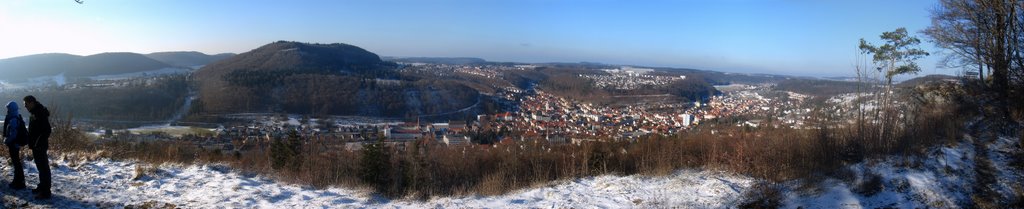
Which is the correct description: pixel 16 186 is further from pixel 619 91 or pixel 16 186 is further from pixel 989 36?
pixel 619 91

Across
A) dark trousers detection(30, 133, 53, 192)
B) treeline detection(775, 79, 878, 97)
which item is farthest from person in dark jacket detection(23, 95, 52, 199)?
treeline detection(775, 79, 878, 97)

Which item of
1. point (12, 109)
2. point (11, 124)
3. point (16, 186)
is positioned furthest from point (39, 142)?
point (16, 186)

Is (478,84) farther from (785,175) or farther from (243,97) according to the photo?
(785,175)

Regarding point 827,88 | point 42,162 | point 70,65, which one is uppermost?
point 70,65

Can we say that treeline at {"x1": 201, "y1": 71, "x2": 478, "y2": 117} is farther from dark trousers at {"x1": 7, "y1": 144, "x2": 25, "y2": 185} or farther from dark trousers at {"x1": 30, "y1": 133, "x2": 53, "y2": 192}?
dark trousers at {"x1": 30, "y1": 133, "x2": 53, "y2": 192}

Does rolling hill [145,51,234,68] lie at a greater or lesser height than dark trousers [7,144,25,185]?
greater

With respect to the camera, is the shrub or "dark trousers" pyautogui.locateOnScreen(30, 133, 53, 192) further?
the shrub

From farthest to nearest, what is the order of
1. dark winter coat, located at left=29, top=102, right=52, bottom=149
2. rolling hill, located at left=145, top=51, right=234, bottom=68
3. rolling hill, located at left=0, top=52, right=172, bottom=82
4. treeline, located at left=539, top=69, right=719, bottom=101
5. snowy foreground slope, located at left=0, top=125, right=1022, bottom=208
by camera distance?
rolling hill, located at left=145, top=51, right=234, bottom=68, treeline, located at left=539, top=69, right=719, bottom=101, rolling hill, located at left=0, top=52, right=172, bottom=82, snowy foreground slope, located at left=0, top=125, right=1022, bottom=208, dark winter coat, located at left=29, top=102, right=52, bottom=149

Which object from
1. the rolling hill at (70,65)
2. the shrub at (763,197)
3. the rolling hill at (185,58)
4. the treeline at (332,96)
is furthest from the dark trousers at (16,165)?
the rolling hill at (185,58)
